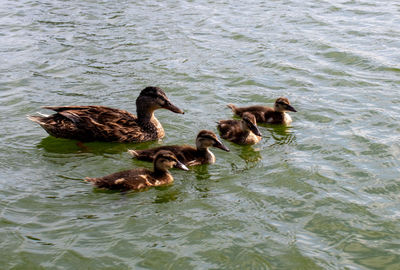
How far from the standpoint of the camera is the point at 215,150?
25.4 feet

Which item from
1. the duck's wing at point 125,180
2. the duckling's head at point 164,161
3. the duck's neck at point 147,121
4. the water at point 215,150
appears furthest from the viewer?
the duck's neck at point 147,121

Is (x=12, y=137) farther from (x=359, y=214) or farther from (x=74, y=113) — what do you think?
(x=359, y=214)

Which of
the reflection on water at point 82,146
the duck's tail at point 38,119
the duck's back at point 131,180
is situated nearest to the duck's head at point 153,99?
the reflection on water at point 82,146

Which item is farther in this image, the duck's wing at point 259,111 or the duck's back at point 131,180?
the duck's wing at point 259,111

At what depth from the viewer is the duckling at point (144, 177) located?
20.5 feet

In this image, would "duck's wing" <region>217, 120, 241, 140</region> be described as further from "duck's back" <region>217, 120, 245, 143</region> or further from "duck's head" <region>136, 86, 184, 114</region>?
"duck's head" <region>136, 86, 184, 114</region>

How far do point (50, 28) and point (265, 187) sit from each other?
8.08 m

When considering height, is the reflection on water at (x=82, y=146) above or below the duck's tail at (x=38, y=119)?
below

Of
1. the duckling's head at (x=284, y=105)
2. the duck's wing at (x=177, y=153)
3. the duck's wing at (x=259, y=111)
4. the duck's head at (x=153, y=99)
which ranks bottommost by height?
the duck's wing at (x=177, y=153)

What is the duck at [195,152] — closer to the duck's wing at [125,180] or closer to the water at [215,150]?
the water at [215,150]

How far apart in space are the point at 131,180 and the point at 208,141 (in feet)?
4.26

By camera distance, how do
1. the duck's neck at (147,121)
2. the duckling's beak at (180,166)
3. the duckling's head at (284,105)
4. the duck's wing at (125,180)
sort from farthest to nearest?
1. the duckling's head at (284,105)
2. the duck's neck at (147,121)
3. the duckling's beak at (180,166)
4. the duck's wing at (125,180)

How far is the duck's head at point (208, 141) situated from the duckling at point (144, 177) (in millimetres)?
566

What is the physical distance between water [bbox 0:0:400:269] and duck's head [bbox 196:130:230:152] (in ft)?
0.91
